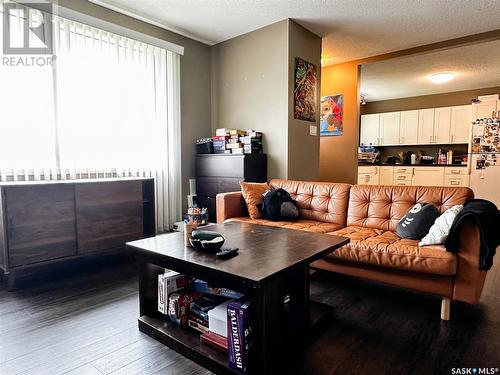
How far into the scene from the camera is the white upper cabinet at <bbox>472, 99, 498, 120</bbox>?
18.4ft

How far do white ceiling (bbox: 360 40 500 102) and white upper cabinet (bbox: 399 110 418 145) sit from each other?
55 centimetres

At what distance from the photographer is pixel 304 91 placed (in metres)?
4.01

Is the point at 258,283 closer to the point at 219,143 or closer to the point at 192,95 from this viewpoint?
the point at 219,143

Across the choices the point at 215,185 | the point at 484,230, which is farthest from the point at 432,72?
the point at 484,230

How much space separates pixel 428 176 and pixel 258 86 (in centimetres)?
459

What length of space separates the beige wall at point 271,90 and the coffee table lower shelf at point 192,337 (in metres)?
2.21

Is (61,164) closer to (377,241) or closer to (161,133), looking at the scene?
(161,133)

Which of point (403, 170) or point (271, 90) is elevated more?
point (271, 90)

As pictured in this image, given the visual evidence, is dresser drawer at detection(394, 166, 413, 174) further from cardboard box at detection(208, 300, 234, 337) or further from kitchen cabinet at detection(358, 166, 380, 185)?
cardboard box at detection(208, 300, 234, 337)

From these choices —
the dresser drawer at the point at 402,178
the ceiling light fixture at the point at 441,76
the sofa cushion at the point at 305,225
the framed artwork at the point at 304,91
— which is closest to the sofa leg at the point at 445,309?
the sofa cushion at the point at 305,225

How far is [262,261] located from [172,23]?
3.43 metres

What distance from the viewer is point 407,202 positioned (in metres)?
2.55

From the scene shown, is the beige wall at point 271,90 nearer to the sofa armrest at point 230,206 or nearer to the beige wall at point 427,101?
the sofa armrest at point 230,206

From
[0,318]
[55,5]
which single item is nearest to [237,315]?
[0,318]
